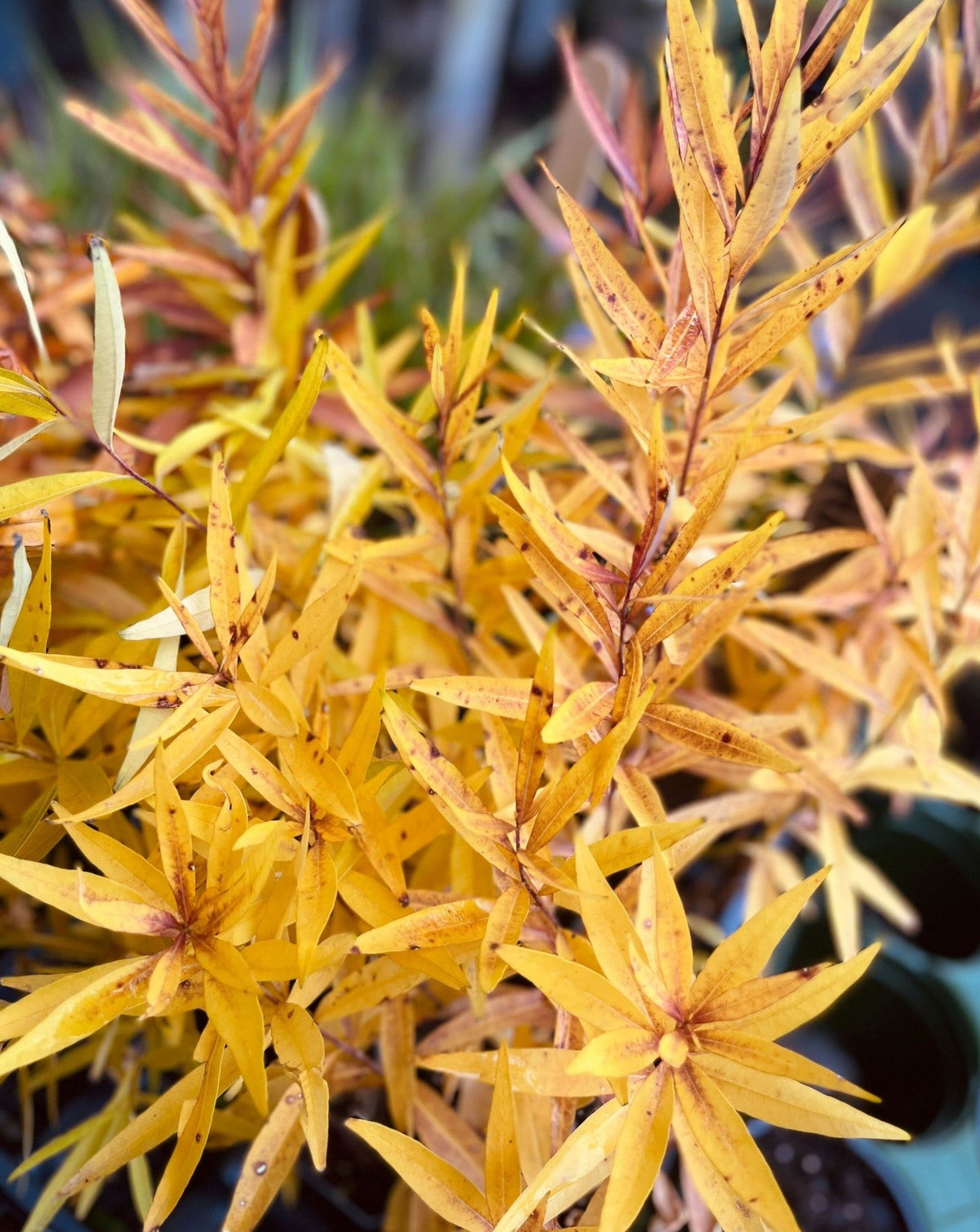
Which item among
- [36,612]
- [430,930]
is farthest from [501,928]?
[36,612]

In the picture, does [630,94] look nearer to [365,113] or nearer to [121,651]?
[121,651]

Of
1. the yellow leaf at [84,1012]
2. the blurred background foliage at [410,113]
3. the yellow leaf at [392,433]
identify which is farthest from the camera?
the blurred background foliage at [410,113]

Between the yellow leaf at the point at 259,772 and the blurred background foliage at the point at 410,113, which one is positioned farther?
the blurred background foliage at the point at 410,113

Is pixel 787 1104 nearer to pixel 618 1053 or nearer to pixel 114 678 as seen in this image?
pixel 618 1053

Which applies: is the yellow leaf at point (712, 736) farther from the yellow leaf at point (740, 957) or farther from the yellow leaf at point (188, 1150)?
the yellow leaf at point (188, 1150)

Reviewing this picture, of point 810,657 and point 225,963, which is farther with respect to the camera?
point 810,657

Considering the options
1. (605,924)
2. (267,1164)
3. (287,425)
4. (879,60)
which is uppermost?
(879,60)

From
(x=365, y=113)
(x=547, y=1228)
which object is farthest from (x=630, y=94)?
(x=365, y=113)

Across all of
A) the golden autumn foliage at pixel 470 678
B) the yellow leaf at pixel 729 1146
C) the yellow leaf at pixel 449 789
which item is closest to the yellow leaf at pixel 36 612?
the golden autumn foliage at pixel 470 678

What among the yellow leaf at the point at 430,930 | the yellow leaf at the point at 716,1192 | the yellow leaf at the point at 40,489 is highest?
the yellow leaf at the point at 40,489
